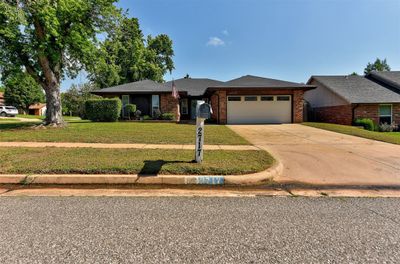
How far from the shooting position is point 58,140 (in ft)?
30.7

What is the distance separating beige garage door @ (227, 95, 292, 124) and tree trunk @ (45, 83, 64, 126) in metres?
11.7

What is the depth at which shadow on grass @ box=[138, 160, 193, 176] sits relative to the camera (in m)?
5.21

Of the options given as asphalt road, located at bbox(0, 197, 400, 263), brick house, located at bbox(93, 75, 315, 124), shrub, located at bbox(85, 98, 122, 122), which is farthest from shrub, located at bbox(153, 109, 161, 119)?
asphalt road, located at bbox(0, 197, 400, 263)

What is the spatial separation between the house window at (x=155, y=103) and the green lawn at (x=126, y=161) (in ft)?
46.4

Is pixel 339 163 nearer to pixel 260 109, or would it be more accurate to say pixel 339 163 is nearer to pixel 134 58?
pixel 260 109

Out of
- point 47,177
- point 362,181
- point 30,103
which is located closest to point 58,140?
point 47,177

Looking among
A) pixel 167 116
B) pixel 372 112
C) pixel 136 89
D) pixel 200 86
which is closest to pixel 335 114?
pixel 372 112

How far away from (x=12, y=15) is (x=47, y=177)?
988cm

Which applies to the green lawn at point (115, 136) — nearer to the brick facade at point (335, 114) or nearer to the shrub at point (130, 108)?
the shrub at point (130, 108)

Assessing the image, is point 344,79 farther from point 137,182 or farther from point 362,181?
point 137,182

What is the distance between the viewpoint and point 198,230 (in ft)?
9.93

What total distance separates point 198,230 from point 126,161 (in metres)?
3.56

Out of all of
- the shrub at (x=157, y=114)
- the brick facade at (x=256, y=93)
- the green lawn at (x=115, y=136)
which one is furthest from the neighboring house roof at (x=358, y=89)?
the shrub at (x=157, y=114)

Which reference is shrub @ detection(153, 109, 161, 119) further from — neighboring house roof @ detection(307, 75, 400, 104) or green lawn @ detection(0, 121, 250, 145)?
neighboring house roof @ detection(307, 75, 400, 104)
